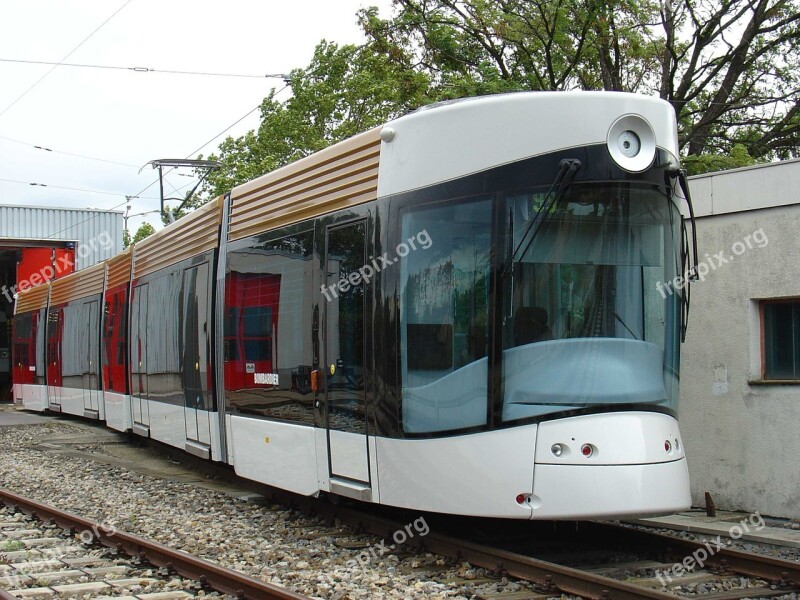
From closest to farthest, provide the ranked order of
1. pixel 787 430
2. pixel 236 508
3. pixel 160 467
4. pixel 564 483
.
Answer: pixel 564 483 < pixel 787 430 < pixel 236 508 < pixel 160 467

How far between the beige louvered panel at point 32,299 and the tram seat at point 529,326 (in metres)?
19.6

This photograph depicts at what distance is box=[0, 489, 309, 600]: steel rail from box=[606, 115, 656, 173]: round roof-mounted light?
361cm

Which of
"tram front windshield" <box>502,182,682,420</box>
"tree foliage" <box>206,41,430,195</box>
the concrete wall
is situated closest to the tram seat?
"tram front windshield" <box>502,182,682,420</box>

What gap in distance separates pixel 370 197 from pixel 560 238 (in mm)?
1645

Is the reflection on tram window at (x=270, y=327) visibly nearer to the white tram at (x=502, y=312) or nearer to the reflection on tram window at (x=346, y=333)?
the white tram at (x=502, y=312)

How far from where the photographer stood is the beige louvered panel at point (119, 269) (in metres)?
16.1

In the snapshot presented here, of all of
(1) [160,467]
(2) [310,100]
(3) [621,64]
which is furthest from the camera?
(2) [310,100]

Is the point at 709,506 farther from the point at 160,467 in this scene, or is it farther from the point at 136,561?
the point at 160,467

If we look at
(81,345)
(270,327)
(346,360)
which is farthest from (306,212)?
(81,345)

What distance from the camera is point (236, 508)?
9.99m

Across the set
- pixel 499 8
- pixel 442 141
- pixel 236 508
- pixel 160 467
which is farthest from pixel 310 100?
pixel 442 141

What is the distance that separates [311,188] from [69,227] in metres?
28.8

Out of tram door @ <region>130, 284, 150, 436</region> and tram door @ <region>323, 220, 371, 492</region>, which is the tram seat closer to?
tram door @ <region>323, 220, 371, 492</region>

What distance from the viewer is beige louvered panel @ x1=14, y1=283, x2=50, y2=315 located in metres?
24.4
